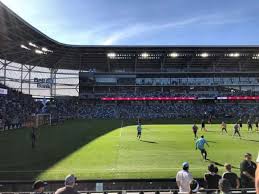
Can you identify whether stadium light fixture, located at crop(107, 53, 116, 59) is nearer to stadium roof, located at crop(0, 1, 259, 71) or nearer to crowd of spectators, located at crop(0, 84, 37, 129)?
stadium roof, located at crop(0, 1, 259, 71)

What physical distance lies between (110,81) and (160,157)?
79178 millimetres

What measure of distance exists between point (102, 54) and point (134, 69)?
1325cm

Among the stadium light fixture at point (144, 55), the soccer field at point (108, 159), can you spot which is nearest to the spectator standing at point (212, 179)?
the soccer field at point (108, 159)

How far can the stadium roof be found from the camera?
7519 cm

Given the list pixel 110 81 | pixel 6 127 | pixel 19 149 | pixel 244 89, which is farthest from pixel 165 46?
pixel 19 149

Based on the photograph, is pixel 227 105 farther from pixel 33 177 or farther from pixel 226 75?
pixel 33 177

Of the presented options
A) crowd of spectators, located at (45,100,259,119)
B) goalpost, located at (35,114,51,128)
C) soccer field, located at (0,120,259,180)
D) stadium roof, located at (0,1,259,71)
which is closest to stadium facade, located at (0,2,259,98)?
stadium roof, located at (0,1,259,71)

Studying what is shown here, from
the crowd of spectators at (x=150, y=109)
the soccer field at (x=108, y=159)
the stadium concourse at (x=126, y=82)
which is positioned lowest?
the soccer field at (x=108, y=159)

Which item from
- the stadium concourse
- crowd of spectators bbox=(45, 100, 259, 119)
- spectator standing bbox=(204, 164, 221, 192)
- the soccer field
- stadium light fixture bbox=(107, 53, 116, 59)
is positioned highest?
stadium light fixture bbox=(107, 53, 116, 59)

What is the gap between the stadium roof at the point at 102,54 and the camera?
2960 inches

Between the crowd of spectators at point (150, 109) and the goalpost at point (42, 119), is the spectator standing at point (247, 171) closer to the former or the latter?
the goalpost at point (42, 119)

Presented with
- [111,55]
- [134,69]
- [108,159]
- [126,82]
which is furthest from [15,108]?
[108,159]

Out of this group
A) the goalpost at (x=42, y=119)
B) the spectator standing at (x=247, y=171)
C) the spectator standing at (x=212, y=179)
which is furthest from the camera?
the goalpost at (x=42, y=119)

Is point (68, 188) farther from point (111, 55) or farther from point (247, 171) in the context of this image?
point (111, 55)
